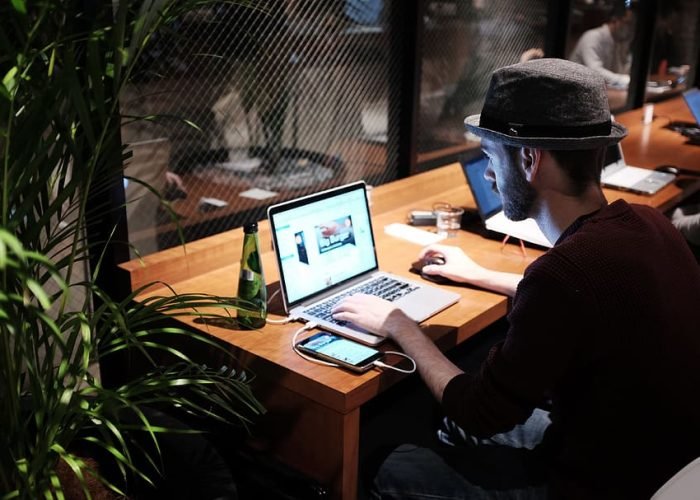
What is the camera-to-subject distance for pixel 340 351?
5.69 ft

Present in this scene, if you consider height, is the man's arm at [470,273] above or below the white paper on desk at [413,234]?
above

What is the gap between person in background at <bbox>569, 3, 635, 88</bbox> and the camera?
4324mm

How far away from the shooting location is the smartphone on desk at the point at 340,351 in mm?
1682

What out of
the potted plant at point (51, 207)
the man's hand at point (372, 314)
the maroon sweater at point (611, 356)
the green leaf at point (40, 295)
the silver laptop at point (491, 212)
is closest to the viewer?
the green leaf at point (40, 295)

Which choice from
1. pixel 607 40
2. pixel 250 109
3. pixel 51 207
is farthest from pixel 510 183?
pixel 607 40

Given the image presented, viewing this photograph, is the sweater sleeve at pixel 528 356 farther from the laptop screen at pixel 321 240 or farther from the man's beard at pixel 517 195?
the laptop screen at pixel 321 240

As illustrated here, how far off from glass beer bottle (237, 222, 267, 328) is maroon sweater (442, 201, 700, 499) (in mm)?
592

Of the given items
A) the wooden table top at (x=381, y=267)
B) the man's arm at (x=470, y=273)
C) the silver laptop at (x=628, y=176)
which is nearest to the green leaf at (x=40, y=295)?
the wooden table top at (x=381, y=267)

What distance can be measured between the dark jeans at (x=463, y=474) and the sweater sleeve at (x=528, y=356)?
16cm

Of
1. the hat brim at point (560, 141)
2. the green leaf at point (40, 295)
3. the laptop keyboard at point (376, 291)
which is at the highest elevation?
the hat brim at point (560, 141)

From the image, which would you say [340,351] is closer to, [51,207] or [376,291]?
[376,291]

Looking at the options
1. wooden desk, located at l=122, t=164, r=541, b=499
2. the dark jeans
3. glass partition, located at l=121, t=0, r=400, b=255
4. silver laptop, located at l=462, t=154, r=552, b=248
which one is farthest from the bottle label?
silver laptop, located at l=462, t=154, r=552, b=248

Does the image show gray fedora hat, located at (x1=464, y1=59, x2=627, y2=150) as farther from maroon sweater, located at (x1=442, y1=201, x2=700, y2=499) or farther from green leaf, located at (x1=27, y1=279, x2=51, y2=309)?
green leaf, located at (x1=27, y1=279, x2=51, y2=309)

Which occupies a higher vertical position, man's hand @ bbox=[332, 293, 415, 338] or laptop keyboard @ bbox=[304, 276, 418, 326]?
man's hand @ bbox=[332, 293, 415, 338]
